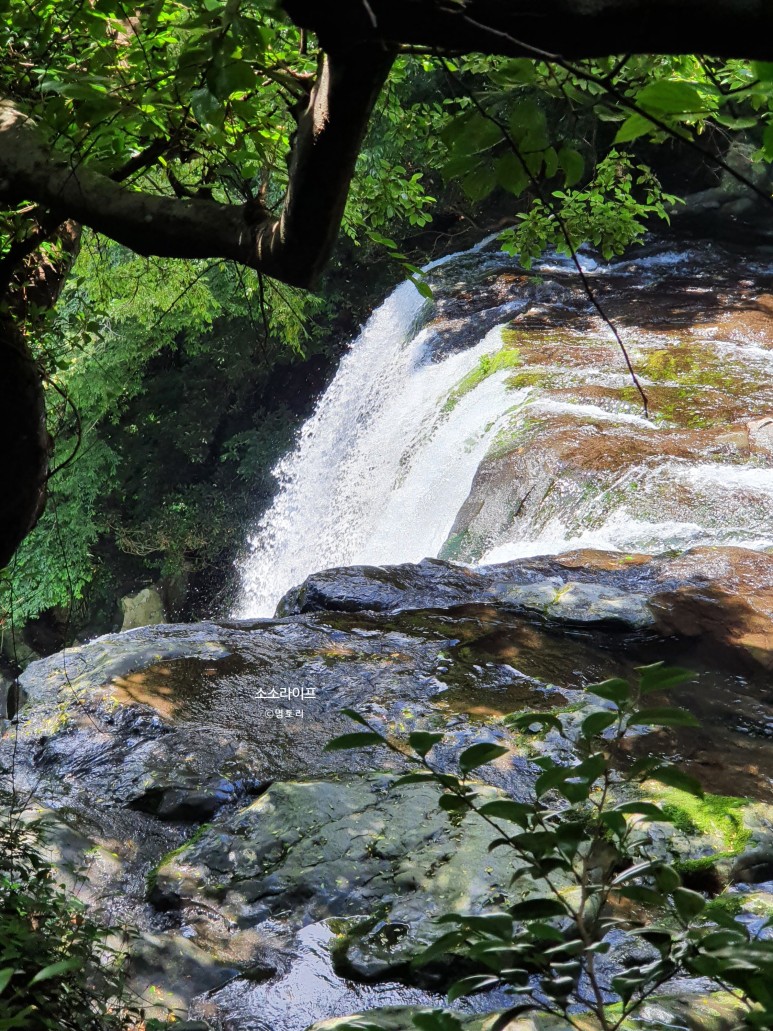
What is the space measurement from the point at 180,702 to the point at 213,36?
14.1ft

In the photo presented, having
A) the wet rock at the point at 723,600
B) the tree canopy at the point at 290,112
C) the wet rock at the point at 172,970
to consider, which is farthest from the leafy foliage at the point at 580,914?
the wet rock at the point at 723,600

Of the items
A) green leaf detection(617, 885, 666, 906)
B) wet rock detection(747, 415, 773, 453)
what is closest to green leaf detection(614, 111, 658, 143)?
green leaf detection(617, 885, 666, 906)

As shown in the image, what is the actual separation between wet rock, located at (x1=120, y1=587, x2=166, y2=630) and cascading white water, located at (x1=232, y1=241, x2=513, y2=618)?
202 centimetres

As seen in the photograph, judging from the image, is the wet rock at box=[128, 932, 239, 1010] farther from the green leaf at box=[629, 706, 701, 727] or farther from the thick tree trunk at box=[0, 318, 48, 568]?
the green leaf at box=[629, 706, 701, 727]

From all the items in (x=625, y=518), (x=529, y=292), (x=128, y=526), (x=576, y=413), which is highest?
(x=529, y=292)

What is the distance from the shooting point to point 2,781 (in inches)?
179

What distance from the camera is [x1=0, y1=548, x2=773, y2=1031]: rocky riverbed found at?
339 centimetres

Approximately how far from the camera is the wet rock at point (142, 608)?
1677 centimetres

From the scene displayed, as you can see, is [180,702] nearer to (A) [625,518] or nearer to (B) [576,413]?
(A) [625,518]

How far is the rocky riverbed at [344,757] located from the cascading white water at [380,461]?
2.46 metres

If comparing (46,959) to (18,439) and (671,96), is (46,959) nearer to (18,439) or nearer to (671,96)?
(18,439)

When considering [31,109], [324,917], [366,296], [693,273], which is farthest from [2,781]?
[366,296]

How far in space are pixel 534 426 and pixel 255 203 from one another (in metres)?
7.05

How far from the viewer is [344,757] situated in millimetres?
4984
